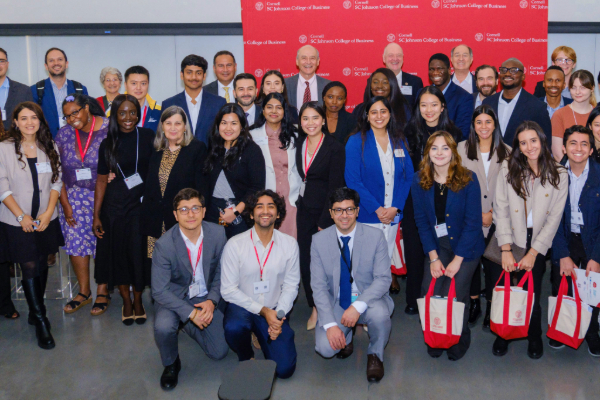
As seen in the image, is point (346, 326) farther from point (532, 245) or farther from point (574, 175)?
point (574, 175)

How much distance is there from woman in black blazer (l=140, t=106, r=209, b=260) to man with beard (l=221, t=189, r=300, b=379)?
0.63 meters

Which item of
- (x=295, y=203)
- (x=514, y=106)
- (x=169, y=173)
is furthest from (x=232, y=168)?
(x=514, y=106)

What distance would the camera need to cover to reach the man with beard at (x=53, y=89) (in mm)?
5137

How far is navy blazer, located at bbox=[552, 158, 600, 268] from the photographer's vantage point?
326cm

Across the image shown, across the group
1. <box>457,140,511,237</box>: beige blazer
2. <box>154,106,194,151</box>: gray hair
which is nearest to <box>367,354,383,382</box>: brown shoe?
<box>457,140,511,237</box>: beige blazer

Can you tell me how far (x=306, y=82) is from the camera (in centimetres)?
496

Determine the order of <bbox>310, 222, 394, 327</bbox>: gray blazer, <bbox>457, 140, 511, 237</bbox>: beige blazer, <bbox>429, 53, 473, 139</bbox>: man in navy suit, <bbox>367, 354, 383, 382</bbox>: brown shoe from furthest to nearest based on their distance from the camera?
<bbox>429, 53, 473, 139</bbox>: man in navy suit → <bbox>457, 140, 511, 237</bbox>: beige blazer → <bbox>310, 222, 394, 327</bbox>: gray blazer → <bbox>367, 354, 383, 382</bbox>: brown shoe

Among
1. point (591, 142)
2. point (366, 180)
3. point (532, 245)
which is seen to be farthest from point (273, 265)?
point (591, 142)

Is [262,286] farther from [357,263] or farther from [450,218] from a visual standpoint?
[450,218]

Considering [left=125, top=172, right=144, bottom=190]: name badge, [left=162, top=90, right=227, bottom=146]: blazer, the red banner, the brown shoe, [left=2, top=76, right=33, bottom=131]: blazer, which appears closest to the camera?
the brown shoe

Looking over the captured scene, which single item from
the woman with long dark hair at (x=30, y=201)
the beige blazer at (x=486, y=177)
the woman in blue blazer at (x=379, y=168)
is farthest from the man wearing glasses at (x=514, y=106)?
the woman with long dark hair at (x=30, y=201)

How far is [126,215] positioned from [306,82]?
219 cm

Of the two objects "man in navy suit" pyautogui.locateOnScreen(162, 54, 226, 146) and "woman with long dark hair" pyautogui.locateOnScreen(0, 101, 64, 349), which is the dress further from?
"man in navy suit" pyautogui.locateOnScreen(162, 54, 226, 146)

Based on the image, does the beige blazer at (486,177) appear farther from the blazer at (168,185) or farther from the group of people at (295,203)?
the blazer at (168,185)
